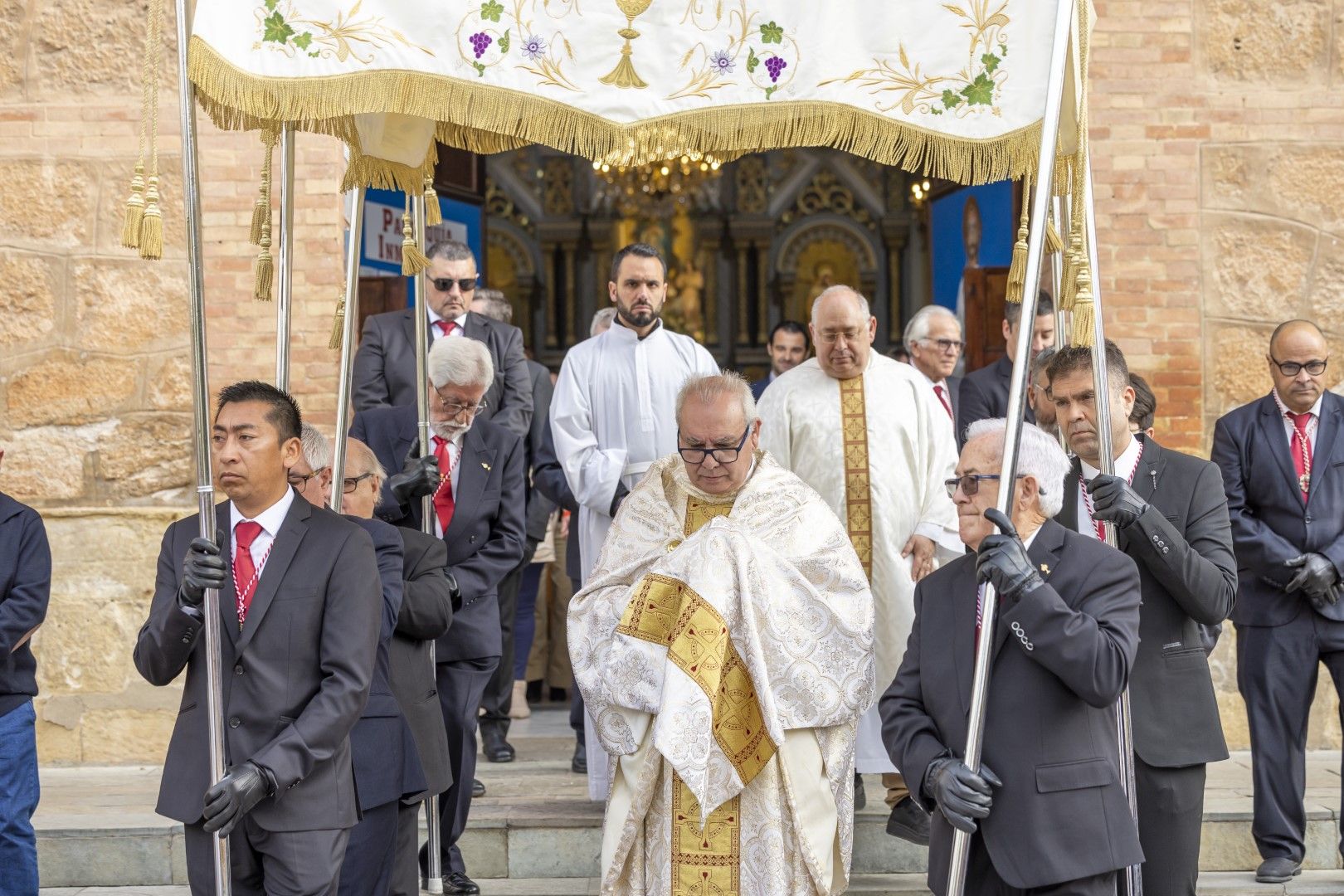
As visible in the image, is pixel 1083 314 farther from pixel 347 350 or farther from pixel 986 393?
pixel 986 393

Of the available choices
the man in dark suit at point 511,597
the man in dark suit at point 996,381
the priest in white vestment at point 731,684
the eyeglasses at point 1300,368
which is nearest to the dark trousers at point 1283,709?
the eyeglasses at point 1300,368

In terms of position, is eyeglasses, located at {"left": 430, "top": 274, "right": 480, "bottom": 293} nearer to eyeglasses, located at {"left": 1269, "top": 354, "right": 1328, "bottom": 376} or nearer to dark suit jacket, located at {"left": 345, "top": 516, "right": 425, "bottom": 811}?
dark suit jacket, located at {"left": 345, "top": 516, "right": 425, "bottom": 811}

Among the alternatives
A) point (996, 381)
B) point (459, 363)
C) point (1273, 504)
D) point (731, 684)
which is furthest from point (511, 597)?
point (1273, 504)

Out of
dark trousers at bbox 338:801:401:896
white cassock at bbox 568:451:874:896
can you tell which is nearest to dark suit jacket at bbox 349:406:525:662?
white cassock at bbox 568:451:874:896

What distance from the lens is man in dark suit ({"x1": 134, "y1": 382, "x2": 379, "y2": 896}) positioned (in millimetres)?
4203

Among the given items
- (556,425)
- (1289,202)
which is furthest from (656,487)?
(1289,202)

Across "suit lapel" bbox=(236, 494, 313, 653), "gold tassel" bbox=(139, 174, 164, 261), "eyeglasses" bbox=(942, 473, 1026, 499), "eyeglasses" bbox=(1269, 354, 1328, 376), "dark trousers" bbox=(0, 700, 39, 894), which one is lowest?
"dark trousers" bbox=(0, 700, 39, 894)

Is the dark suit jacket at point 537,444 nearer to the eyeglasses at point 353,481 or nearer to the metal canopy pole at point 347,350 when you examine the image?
the metal canopy pole at point 347,350

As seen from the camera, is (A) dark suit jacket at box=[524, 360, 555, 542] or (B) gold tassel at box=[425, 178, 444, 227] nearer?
(B) gold tassel at box=[425, 178, 444, 227]

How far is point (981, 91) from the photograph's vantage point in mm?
4676

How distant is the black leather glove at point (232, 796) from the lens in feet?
13.0

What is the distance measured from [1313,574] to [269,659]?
4023 millimetres

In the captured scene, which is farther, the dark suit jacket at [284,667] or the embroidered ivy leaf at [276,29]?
the embroidered ivy leaf at [276,29]

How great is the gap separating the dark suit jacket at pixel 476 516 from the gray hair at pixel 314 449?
3.74 ft
